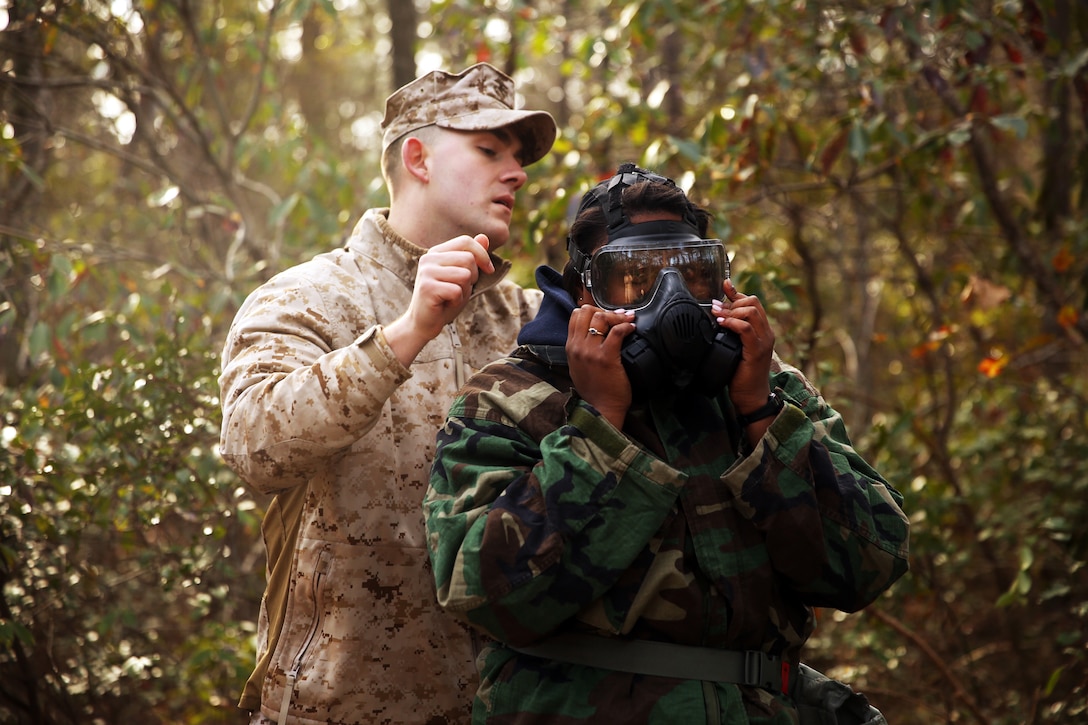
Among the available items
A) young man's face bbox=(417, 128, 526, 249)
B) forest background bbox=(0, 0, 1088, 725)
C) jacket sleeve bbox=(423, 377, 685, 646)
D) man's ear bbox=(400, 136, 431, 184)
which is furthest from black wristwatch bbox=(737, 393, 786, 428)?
forest background bbox=(0, 0, 1088, 725)

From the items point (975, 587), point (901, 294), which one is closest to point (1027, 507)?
point (975, 587)

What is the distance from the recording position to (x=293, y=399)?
2.13m

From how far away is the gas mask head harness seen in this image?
1.94 m

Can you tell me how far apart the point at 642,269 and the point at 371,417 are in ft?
2.33

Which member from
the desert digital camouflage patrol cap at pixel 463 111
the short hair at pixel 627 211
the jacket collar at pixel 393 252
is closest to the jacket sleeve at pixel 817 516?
the short hair at pixel 627 211

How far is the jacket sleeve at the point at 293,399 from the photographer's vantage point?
6.95ft

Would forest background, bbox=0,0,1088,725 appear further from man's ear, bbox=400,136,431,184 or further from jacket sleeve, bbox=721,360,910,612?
jacket sleeve, bbox=721,360,910,612

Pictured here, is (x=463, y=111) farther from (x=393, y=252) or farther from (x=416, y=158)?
(x=393, y=252)

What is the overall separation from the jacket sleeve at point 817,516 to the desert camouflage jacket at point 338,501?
0.85 meters

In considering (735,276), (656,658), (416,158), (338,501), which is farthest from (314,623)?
(735,276)

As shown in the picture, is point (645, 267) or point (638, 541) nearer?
point (638, 541)

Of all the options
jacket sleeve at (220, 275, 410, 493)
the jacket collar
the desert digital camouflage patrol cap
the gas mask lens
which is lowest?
jacket sleeve at (220, 275, 410, 493)

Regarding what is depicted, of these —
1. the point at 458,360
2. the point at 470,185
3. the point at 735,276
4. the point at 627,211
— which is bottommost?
the point at 458,360

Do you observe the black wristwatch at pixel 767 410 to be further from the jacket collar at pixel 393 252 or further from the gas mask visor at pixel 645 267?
the jacket collar at pixel 393 252
